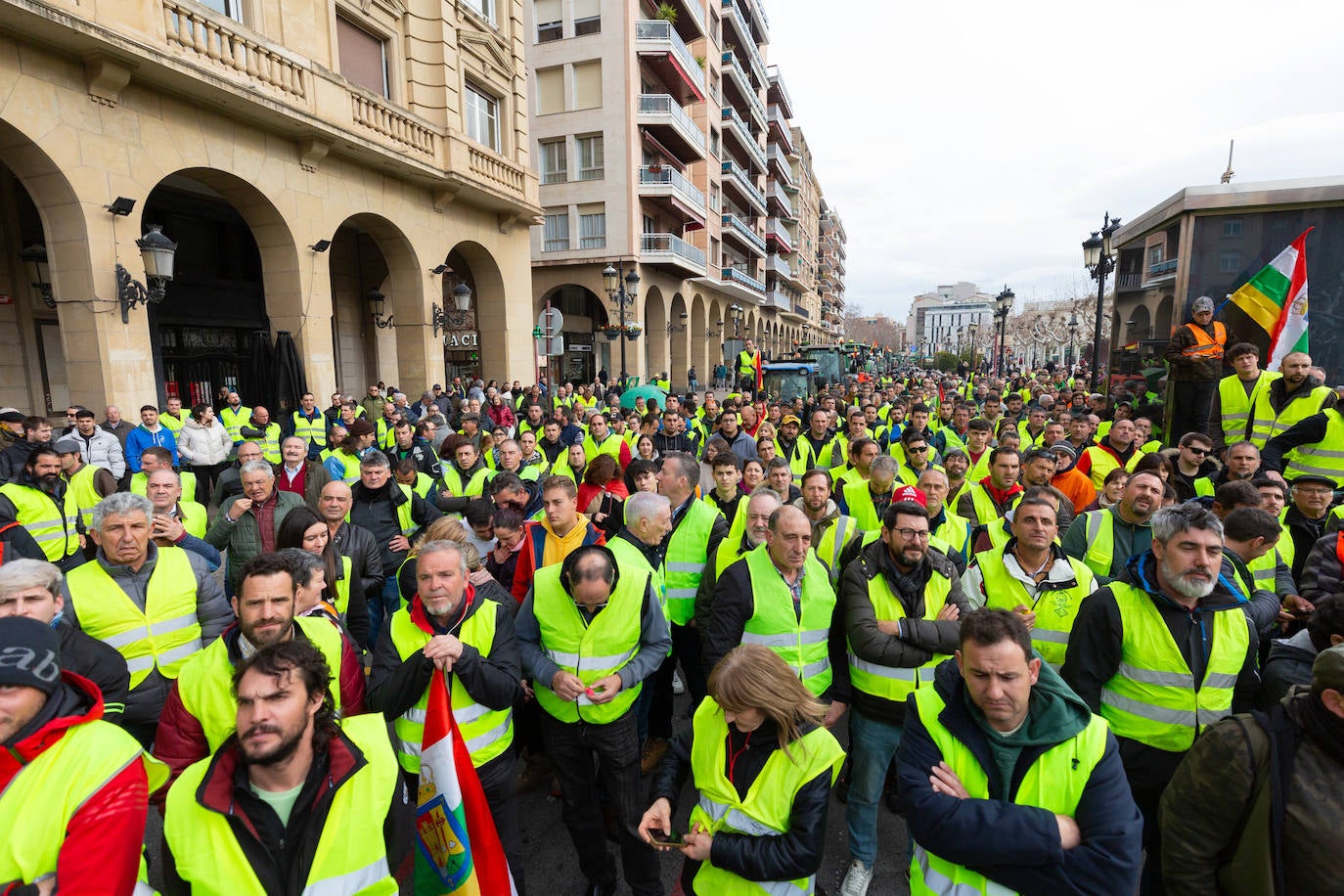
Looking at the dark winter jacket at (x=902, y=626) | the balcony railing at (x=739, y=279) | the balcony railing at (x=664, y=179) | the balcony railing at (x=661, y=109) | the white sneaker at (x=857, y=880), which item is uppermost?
the balcony railing at (x=661, y=109)

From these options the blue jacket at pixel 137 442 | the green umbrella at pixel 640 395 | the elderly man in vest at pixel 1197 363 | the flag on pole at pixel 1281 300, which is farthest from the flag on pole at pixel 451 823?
the green umbrella at pixel 640 395

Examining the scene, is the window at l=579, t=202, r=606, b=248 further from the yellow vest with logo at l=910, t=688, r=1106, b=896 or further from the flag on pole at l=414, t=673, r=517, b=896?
the yellow vest with logo at l=910, t=688, r=1106, b=896

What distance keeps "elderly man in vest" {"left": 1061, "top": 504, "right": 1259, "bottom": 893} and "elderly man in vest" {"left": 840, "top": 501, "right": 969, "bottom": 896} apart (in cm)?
63

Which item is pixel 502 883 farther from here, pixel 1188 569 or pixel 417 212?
pixel 417 212

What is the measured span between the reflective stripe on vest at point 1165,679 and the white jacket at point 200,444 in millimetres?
10829

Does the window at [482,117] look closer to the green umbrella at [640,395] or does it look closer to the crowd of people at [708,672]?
the green umbrella at [640,395]

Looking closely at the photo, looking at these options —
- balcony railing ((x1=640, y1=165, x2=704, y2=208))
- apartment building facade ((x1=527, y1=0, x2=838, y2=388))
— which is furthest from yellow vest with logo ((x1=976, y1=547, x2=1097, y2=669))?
balcony railing ((x1=640, y1=165, x2=704, y2=208))

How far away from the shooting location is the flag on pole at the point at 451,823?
8.75 feet

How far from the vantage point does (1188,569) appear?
8.59 feet

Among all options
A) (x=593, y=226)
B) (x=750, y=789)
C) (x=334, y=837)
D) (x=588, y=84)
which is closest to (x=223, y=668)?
(x=334, y=837)

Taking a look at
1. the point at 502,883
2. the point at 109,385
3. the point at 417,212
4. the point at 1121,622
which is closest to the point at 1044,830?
the point at 1121,622

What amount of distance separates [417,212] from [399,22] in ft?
13.7

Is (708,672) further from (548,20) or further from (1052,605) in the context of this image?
(548,20)

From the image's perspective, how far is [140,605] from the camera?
3199 mm
